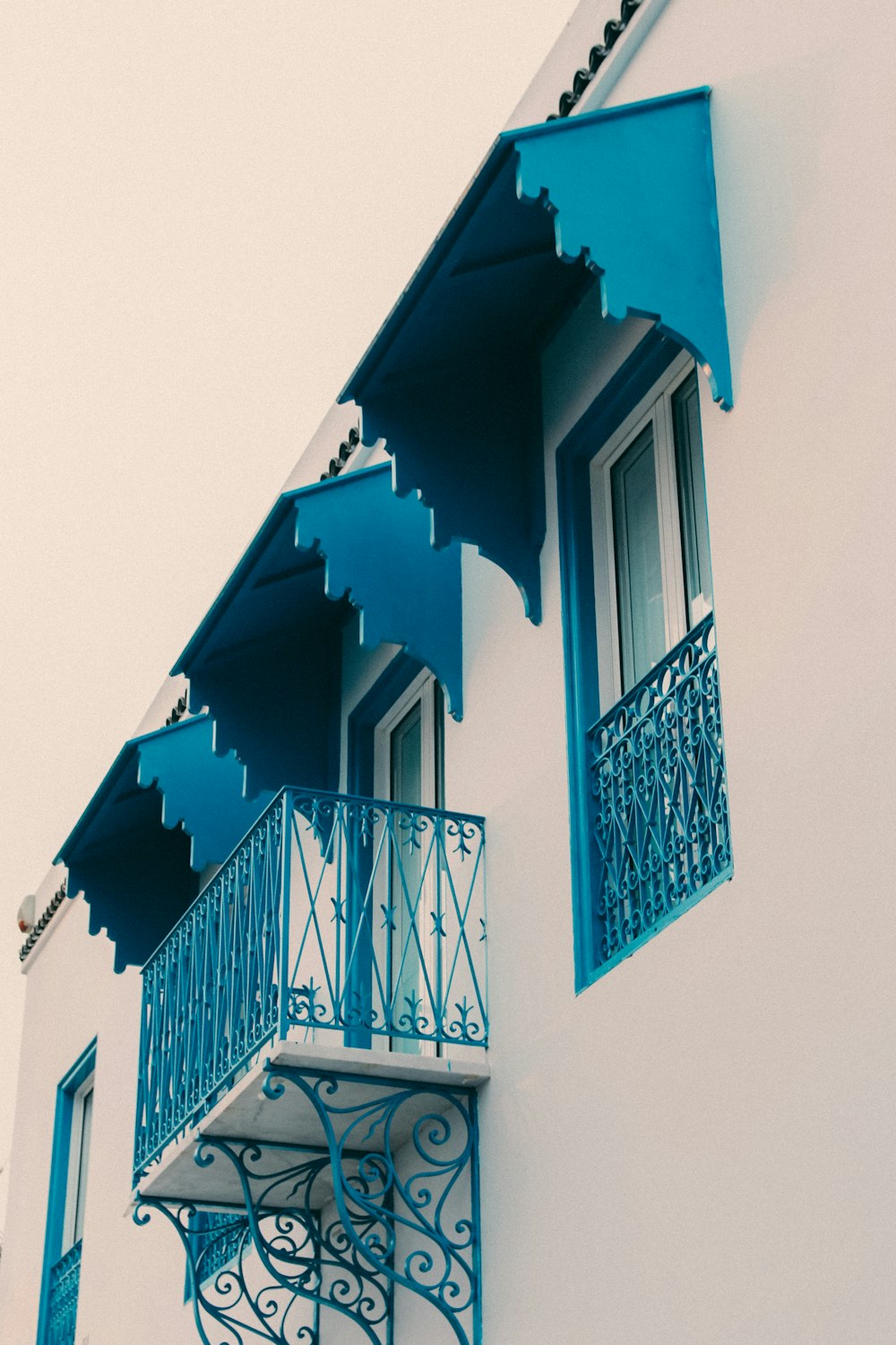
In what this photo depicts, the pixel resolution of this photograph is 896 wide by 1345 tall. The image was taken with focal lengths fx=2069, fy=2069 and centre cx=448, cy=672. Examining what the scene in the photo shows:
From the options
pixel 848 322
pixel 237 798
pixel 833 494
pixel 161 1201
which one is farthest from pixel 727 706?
pixel 237 798

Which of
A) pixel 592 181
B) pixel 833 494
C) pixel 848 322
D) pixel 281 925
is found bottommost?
pixel 281 925

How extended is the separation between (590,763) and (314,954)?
276cm

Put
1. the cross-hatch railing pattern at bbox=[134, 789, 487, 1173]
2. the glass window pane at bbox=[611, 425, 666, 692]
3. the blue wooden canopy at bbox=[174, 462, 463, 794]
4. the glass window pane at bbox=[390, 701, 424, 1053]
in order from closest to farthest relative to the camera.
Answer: the glass window pane at bbox=[611, 425, 666, 692], the cross-hatch railing pattern at bbox=[134, 789, 487, 1173], the blue wooden canopy at bbox=[174, 462, 463, 794], the glass window pane at bbox=[390, 701, 424, 1053]

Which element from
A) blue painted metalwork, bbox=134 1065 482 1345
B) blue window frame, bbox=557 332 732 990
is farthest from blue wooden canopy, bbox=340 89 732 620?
blue painted metalwork, bbox=134 1065 482 1345

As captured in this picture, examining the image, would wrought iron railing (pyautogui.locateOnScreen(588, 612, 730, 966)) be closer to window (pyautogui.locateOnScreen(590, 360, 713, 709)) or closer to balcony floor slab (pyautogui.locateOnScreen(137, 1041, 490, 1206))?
window (pyautogui.locateOnScreen(590, 360, 713, 709))

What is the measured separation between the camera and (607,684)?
7.72 m

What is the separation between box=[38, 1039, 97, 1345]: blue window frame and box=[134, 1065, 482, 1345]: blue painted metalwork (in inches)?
197

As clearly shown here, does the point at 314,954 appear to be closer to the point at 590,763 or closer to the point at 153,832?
the point at 153,832

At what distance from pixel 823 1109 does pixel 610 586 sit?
9.39 ft

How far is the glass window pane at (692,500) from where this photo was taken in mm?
7289

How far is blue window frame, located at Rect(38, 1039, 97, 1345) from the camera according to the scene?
13539mm

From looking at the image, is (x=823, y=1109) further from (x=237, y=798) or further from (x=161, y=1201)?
(x=237, y=798)

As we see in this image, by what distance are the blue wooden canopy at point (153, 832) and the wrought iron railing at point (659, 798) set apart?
3.63 meters

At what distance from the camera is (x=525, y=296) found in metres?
8.12
